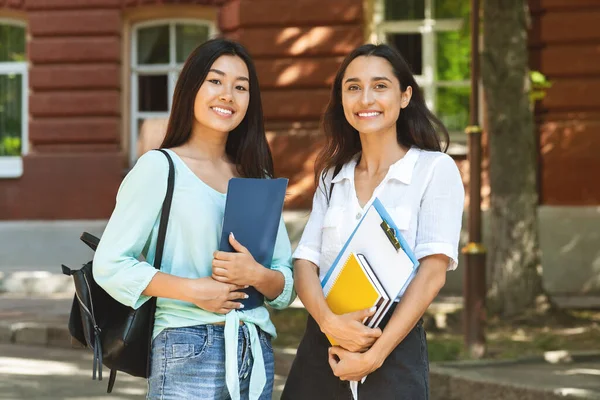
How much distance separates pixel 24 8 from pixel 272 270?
459 inches

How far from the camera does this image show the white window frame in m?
14.1

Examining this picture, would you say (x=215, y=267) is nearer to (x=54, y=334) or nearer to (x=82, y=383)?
(x=82, y=383)

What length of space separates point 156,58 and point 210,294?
12.0 metres

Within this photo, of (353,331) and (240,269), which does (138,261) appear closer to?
(240,269)

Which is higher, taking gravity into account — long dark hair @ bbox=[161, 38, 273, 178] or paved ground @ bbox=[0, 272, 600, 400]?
long dark hair @ bbox=[161, 38, 273, 178]

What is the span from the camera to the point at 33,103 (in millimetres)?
13797

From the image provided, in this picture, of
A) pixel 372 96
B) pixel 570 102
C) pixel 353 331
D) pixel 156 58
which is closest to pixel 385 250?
pixel 353 331

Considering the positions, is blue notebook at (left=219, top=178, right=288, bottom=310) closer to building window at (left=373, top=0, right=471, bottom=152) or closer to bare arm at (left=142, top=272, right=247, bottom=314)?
bare arm at (left=142, top=272, right=247, bottom=314)

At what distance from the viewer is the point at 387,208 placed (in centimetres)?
299

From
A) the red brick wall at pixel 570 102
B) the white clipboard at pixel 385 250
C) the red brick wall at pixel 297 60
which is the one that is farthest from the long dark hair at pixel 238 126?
the red brick wall at pixel 570 102

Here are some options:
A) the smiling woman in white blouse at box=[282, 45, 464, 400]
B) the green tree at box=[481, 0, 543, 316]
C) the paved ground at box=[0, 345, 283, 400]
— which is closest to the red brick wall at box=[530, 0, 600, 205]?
the green tree at box=[481, 0, 543, 316]

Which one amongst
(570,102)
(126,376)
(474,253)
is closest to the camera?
(474,253)

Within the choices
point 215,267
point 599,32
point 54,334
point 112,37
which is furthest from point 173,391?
point 112,37

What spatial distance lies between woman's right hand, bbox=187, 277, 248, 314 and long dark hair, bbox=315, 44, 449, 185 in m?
0.56
